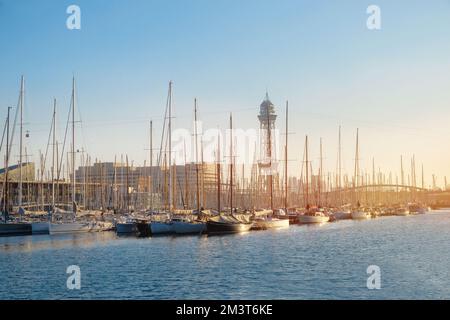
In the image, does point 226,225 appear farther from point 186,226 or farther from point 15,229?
point 15,229

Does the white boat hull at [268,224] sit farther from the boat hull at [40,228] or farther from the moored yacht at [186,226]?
the boat hull at [40,228]

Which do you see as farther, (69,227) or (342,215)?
(342,215)

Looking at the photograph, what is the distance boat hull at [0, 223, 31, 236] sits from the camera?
58406 millimetres

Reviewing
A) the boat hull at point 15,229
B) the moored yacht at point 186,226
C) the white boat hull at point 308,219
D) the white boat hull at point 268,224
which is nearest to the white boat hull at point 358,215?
the white boat hull at point 308,219

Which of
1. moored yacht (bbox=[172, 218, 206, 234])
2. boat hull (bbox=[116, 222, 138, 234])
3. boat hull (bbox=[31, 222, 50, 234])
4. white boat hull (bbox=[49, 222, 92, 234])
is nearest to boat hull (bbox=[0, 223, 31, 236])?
boat hull (bbox=[31, 222, 50, 234])

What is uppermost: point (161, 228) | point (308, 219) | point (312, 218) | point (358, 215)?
point (161, 228)

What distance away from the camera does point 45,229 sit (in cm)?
5838

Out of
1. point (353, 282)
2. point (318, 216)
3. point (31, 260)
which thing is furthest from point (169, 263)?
point (318, 216)

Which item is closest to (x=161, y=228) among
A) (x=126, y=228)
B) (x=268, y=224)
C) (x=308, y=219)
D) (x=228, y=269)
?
(x=126, y=228)

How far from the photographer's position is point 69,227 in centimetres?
5828

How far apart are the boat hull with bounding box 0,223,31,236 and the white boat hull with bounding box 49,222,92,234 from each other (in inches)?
146

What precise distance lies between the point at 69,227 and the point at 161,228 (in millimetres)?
10355
